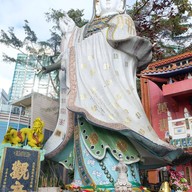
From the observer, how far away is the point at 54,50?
37.0 feet

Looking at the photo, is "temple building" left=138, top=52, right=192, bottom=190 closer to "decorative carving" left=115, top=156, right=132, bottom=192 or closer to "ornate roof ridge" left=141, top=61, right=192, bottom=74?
"ornate roof ridge" left=141, top=61, right=192, bottom=74

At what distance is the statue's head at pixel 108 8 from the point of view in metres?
7.75

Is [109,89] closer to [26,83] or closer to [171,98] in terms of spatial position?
[171,98]

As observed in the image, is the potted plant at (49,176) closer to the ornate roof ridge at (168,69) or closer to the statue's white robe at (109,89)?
the statue's white robe at (109,89)

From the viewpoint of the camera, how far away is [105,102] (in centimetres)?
590

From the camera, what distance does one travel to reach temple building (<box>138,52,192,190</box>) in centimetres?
862

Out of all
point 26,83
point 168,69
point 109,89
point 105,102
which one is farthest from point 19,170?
point 26,83

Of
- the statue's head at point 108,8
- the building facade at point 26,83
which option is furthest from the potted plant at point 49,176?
the building facade at point 26,83

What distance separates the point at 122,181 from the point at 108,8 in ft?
16.2

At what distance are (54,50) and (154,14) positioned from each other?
4.23 meters

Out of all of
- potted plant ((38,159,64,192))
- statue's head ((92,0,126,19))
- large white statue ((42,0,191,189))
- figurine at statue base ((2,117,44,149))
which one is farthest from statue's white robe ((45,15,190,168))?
statue's head ((92,0,126,19))

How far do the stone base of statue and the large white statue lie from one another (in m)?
0.45

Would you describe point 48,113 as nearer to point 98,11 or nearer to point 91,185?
point 98,11

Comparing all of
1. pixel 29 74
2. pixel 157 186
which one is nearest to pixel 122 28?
pixel 157 186
